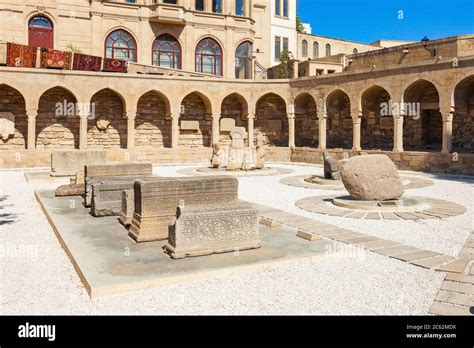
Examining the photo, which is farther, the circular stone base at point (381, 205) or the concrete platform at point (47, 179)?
the concrete platform at point (47, 179)

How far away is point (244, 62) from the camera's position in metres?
35.2

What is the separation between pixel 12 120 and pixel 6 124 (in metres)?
0.37

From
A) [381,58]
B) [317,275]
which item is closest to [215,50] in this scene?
[381,58]

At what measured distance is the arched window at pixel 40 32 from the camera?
1153 inches

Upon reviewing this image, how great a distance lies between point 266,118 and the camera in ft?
98.0

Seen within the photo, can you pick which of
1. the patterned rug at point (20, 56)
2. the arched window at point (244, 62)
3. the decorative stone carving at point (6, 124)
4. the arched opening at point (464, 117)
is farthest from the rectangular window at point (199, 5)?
the arched opening at point (464, 117)

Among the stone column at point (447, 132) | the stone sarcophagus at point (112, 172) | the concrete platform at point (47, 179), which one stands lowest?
the concrete platform at point (47, 179)

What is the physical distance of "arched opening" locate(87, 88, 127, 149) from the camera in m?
26.0

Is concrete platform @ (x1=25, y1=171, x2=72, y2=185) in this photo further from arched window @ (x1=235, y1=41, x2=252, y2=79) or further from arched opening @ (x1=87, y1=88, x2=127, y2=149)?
arched window @ (x1=235, y1=41, x2=252, y2=79)

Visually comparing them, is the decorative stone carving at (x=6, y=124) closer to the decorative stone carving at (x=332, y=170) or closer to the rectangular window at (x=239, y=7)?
Answer: the decorative stone carving at (x=332, y=170)

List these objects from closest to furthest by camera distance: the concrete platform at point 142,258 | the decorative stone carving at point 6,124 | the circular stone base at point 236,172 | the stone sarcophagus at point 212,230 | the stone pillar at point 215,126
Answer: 1. the concrete platform at point 142,258
2. the stone sarcophagus at point 212,230
3. the circular stone base at point 236,172
4. the decorative stone carving at point 6,124
5. the stone pillar at point 215,126

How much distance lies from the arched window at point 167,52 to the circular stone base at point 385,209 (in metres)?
23.0

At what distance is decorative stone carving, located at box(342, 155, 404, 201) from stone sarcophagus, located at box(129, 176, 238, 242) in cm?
451

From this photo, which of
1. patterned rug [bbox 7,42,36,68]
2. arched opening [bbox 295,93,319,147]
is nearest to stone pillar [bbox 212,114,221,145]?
arched opening [bbox 295,93,319,147]
